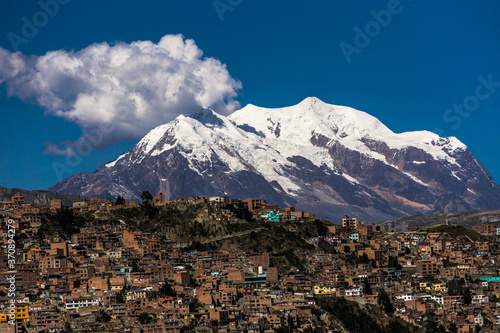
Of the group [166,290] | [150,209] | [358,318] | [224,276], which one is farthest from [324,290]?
[150,209]

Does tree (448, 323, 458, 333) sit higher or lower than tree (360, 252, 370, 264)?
lower

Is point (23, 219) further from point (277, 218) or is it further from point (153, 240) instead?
point (277, 218)

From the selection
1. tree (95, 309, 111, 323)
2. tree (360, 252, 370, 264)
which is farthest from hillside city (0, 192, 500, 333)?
tree (360, 252, 370, 264)

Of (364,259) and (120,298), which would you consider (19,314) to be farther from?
(364,259)

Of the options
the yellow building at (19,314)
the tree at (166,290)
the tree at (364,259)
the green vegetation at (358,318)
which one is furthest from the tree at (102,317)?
the tree at (364,259)

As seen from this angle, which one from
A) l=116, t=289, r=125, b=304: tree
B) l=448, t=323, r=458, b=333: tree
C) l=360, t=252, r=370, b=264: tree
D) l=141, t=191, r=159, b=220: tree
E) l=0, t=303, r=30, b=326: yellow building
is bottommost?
l=448, t=323, r=458, b=333: tree

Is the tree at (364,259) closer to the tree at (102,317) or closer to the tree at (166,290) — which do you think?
the tree at (166,290)

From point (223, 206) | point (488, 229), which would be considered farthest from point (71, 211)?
point (488, 229)

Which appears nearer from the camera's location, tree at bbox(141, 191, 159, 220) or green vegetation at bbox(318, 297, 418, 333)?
green vegetation at bbox(318, 297, 418, 333)

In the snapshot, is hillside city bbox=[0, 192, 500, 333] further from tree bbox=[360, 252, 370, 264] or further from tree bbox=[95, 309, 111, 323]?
tree bbox=[360, 252, 370, 264]
